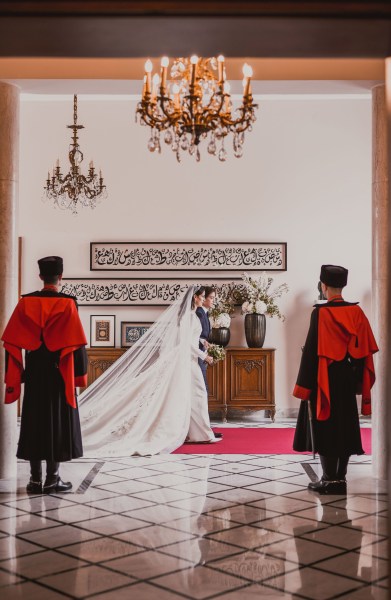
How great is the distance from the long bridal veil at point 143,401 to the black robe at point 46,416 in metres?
1.68

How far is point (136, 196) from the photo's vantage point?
38.1ft

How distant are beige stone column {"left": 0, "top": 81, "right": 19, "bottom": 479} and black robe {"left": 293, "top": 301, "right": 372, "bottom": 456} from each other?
269cm

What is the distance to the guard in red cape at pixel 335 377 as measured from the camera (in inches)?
247

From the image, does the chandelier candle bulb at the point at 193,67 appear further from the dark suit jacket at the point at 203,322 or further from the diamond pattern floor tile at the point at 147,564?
the diamond pattern floor tile at the point at 147,564

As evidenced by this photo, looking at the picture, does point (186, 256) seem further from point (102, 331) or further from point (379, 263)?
point (379, 263)

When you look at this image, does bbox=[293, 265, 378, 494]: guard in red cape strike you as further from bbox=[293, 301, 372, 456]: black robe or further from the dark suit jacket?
the dark suit jacket

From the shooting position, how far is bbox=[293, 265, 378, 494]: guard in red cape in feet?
20.6

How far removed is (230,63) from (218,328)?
4.45 metres

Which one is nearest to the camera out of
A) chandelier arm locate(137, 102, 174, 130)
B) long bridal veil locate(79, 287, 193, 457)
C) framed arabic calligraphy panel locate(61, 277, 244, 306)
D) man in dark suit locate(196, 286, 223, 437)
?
chandelier arm locate(137, 102, 174, 130)

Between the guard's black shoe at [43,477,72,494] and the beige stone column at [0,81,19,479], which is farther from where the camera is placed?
the beige stone column at [0,81,19,479]

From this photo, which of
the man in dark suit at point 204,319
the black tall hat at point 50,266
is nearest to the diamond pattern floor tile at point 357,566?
the black tall hat at point 50,266

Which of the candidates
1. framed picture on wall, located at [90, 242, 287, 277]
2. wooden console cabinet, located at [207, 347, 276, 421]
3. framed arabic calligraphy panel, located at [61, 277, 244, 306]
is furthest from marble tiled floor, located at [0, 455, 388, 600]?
framed picture on wall, located at [90, 242, 287, 277]

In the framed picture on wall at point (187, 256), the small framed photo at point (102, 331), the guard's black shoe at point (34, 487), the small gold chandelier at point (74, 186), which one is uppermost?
the small gold chandelier at point (74, 186)

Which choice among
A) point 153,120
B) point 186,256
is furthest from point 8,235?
point 186,256
